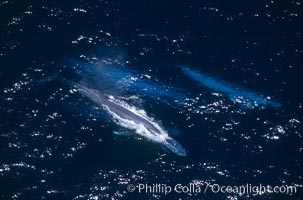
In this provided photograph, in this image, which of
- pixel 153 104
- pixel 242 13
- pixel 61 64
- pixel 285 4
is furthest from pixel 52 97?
pixel 285 4

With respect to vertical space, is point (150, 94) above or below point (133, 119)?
above

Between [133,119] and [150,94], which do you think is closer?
[133,119]

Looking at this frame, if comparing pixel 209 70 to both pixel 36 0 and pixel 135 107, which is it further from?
pixel 36 0

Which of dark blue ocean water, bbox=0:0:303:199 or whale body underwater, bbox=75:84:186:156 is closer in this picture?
dark blue ocean water, bbox=0:0:303:199

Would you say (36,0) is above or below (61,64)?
above

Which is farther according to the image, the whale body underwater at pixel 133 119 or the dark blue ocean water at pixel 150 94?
the whale body underwater at pixel 133 119
